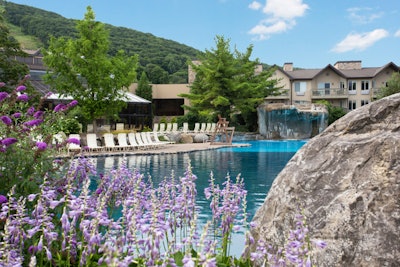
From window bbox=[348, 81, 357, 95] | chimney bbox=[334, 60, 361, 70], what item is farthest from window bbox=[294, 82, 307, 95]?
chimney bbox=[334, 60, 361, 70]

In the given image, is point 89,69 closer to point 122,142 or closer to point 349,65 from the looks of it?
point 122,142

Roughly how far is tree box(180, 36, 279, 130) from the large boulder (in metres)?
30.9

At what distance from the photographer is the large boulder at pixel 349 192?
3.08m

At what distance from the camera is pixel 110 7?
10069 centimetres

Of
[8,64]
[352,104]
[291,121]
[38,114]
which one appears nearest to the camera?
[38,114]

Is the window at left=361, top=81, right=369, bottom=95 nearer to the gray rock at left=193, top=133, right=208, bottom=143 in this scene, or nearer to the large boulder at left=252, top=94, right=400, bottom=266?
the gray rock at left=193, top=133, right=208, bottom=143

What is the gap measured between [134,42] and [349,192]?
71.8 meters

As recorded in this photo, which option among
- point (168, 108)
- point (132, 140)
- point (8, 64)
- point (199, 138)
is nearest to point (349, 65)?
point (168, 108)

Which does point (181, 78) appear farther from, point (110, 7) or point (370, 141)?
point (370, 141)

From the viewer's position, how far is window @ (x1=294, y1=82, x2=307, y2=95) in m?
52.8

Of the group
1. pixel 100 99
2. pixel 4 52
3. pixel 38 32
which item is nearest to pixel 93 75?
pixel 100 99

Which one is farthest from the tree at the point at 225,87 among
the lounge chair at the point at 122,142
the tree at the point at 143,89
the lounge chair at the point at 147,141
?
the lounge chair at the point at 122,142

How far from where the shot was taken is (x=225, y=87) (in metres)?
37.0

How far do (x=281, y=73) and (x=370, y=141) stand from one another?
50504mm
